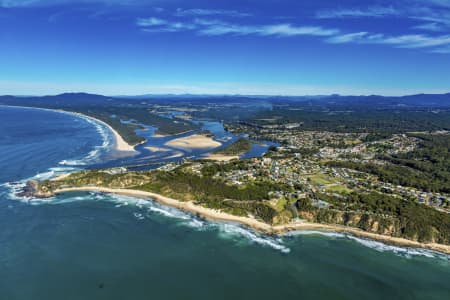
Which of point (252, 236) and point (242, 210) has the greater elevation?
point (242, 210)

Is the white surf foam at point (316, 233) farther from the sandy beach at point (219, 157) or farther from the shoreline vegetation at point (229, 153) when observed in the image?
the sandy beach at point (219, 157)

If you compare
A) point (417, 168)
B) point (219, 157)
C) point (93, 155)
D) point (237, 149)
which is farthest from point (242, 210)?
point (93, 155)

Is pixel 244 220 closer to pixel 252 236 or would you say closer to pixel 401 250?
pixel 252 236

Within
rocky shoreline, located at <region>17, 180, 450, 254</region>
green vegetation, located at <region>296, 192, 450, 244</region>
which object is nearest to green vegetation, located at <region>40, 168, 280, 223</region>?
rocky shoreline, located at <region>17, 180, 450, 254</region>

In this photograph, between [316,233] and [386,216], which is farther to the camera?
[386,216]

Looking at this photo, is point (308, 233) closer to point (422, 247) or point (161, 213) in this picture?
point (422, 247)
